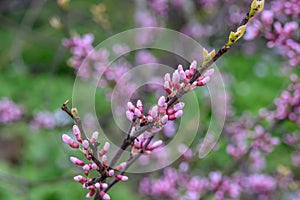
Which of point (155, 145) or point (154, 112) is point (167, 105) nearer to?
point (154, 112)

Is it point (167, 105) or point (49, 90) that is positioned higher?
point (49, 90)

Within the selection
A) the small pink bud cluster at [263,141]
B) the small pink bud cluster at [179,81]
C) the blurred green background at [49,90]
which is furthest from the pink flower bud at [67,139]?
the blurred green background at [49,90]

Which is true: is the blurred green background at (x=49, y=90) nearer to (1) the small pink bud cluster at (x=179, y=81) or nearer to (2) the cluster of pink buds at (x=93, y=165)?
(2) the cluster of pink buds at (x=93, y=165)

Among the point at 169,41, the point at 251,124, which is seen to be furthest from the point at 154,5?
the point at 251,124

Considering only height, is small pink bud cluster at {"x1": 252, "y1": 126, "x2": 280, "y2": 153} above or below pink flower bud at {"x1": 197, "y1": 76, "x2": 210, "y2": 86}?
above

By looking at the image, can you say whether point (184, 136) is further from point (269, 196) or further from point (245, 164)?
point (269, 196)

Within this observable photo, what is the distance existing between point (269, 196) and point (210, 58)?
7.06ft

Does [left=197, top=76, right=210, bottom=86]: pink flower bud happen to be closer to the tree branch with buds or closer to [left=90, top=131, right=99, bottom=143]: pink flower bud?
the tree branch with buds

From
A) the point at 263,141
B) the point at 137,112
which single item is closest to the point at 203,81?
the point at 137,112

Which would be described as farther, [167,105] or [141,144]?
[141,144]

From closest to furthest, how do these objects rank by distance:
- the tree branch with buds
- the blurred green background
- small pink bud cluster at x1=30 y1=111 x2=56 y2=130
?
the tree branch with buds → small pink bud cluster at x1=30 y1=111 x2=56 y2=130 → the blurred green background

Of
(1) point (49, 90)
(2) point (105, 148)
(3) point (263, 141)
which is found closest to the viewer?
(2) point (105, 148)

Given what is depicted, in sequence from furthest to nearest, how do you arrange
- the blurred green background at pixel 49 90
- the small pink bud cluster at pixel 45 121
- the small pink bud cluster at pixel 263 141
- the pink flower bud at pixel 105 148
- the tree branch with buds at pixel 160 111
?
the blurred green background at pixel 49 90
the small pink bud cluster at pixel 45 121
the small pink bud cluster at pixel 263 141
the pink flower bud at pixel 105 148
the tree branch with buds at pixel 160 111

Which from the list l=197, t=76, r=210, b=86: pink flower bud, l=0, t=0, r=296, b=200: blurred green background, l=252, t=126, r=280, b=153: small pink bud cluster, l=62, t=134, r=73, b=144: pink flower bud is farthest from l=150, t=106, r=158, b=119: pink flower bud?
l=0, t=0, r=296, b=200: blurred green background
